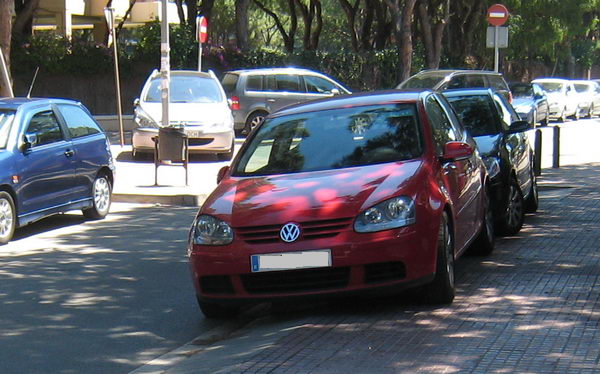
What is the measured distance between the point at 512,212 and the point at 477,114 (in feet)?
4.73

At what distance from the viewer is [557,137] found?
1966 centimetres

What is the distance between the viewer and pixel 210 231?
25.5 feet

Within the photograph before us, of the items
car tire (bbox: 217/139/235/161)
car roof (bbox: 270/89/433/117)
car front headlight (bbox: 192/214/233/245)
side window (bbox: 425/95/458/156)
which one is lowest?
car tire (bbox: 217/139/235/161)

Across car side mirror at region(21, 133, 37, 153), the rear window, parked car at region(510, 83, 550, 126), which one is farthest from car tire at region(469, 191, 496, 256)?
parked car at region(510, 83, 550, 126)

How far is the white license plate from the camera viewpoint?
743cm

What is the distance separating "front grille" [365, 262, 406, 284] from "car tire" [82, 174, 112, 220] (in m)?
7.07

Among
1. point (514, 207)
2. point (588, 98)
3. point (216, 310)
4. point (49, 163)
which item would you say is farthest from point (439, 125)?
point (588, 98)

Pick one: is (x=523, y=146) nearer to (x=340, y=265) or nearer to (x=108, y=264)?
(x=108, y=264)

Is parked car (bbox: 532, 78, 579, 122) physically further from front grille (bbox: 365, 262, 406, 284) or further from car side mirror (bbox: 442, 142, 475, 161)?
front grille (bbox: 365, 262, 406, 284)

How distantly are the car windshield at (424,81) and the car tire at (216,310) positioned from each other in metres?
19.5

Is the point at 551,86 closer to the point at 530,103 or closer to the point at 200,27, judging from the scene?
the point at 530,103

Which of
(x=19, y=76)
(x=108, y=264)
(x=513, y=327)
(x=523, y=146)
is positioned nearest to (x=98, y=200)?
(x=108, y=264)

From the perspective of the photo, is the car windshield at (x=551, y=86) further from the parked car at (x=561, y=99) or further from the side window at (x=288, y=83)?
the side window at (x=288, y=83)

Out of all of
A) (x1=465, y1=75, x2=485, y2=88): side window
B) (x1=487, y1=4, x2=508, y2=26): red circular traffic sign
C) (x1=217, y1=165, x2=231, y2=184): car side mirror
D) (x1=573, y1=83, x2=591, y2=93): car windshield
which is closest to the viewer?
(x1=217, y1=165, x2=231, y2=184): car side mirror
